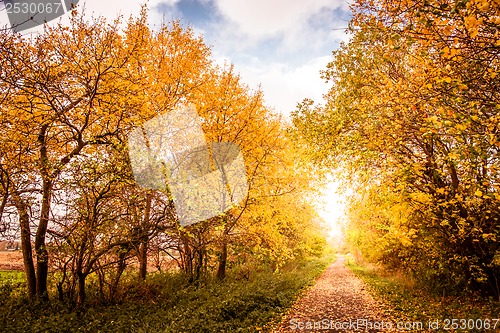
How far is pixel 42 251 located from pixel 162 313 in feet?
15.5

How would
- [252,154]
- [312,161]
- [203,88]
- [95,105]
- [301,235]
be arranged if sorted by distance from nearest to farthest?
1. [95,105]
2. [312,161]
3. [203,88]
4. [252,154]
5. [301,235]

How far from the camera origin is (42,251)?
396 inches

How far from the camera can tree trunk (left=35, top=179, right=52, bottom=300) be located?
968cm

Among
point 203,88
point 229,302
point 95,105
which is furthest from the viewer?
point 203,88

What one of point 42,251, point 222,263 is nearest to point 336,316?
point 222,263

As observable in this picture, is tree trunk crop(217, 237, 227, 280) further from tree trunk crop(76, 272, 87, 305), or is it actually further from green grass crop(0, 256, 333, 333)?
tree trunk crop(76, 272, 87, 305)

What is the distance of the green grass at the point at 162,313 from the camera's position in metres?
8.48

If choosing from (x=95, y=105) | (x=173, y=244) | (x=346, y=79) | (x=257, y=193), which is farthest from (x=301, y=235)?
(x=95, y=105)

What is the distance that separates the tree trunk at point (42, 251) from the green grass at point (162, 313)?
0.62 m

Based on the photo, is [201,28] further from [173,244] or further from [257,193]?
[173,244]

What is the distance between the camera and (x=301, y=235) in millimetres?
25516

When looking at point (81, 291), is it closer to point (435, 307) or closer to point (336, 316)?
point (336, 316)

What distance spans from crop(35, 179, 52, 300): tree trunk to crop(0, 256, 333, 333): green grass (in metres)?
0.62

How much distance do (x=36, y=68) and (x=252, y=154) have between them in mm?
9533
